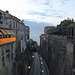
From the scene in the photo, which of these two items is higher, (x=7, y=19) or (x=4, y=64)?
(x=7, y=19)

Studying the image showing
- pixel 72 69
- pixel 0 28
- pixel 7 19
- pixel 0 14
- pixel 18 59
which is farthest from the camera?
pixel 18 59

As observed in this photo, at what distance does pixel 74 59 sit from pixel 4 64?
14001 millimetres

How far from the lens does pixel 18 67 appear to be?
26.1m

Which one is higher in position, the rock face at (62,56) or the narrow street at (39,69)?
the rock face at (62,56)

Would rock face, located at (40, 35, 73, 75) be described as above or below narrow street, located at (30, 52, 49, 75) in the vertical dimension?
above

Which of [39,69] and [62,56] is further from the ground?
[62,56]

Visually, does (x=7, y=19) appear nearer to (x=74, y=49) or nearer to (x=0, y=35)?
(x=0, y=35)

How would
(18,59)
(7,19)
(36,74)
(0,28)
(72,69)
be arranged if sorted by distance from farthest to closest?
(36,74), (18,59), (7,19), (0,28), (72,69)

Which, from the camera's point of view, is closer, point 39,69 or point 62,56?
point 62,56

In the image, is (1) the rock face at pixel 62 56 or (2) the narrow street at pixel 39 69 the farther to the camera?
(2) the narrow street at pixel 39 69

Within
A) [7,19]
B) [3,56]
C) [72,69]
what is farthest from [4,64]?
[72,69]

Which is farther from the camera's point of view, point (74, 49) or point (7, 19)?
point (7, 19)

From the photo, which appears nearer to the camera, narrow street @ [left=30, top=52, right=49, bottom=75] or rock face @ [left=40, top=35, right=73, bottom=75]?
rock face @ [left=40, top=35, right=73, bottom=75]

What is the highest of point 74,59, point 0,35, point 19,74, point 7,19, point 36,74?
point 7,19
